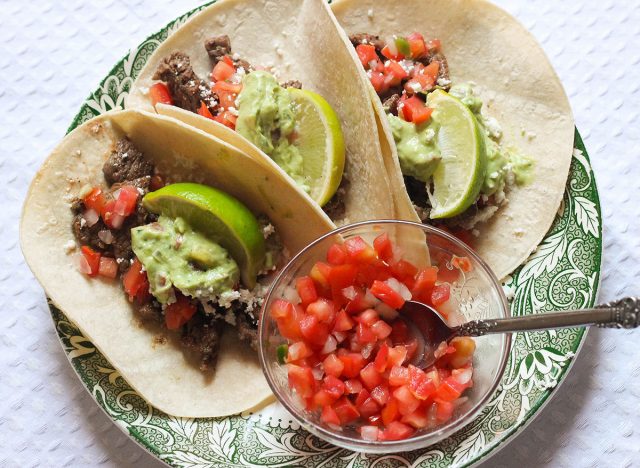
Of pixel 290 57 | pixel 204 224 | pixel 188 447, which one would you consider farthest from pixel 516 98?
pixel 188 447

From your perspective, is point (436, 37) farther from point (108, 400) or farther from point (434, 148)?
point (108, 400)

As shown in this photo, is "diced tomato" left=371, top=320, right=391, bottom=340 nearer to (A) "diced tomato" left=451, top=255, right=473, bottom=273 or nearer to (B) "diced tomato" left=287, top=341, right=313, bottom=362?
(B) "diced tomato" left=287, top=341, right=313, bottom=362

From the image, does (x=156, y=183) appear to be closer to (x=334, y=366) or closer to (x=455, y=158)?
(x=334, y=366)

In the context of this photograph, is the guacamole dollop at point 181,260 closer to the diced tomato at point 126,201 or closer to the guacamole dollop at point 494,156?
the diced tomato at point 126,201

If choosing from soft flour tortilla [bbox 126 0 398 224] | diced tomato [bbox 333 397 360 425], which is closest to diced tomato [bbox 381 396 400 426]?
diced tomato [bbox 333 397 360 425]

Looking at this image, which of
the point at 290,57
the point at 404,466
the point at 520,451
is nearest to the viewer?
the point at 404,466
